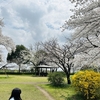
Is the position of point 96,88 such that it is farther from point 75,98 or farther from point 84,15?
point 84,15

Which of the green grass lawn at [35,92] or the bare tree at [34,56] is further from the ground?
the bare tree at [34,56]

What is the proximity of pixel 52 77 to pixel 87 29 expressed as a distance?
12554 millimetres

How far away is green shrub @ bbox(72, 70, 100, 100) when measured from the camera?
11.8 meters

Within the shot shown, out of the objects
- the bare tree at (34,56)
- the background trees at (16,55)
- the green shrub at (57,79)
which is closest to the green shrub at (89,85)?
the green shrub at (57,79)

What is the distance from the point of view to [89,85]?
12.0 m

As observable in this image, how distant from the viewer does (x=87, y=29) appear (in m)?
6.17

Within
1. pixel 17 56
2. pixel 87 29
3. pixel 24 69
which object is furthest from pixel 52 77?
pixel 17 56

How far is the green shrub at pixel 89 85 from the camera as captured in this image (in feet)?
38.8

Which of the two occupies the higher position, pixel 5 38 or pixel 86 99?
pixel 5 38

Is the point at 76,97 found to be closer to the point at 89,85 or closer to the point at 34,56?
the point at 89,85

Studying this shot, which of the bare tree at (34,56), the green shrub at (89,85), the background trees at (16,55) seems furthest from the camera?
the background trees at (16,55)

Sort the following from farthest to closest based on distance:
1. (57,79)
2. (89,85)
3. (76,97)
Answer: (57,79) < (76,97) < (89,85)

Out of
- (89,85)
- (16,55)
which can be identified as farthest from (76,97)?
(16,55)

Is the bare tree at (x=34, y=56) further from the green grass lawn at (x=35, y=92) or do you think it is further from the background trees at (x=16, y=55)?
the green grass lawn at (x=35, y=92)
